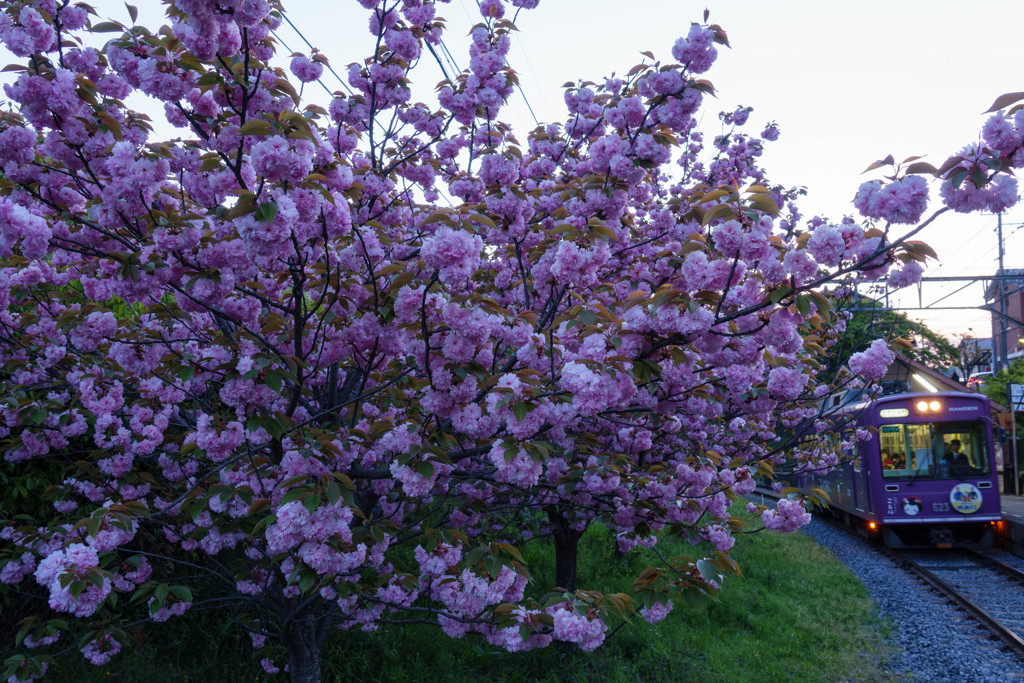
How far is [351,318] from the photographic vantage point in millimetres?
3469

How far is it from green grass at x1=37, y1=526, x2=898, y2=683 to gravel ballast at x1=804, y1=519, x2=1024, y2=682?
0.27m

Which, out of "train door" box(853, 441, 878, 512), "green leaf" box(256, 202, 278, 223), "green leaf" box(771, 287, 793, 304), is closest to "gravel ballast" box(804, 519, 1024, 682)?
"train door" box(853, 441, 878, 512)

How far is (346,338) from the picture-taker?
3.44 m

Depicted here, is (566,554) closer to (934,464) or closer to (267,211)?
(267,211)

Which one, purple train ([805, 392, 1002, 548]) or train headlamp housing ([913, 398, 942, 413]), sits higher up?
train headlamp housing ([913, 398, 942, 413])

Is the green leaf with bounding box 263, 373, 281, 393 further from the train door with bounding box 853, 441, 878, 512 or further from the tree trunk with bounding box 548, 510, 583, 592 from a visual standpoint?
the train door with bounding box 853, 441, 878, 512

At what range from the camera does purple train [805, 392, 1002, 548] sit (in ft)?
38.4

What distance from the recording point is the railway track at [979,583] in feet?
26.6

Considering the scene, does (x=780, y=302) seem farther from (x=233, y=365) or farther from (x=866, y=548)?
(x=866, y=548)

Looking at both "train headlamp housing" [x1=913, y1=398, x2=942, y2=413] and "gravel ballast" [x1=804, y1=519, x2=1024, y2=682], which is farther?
"train headlamp housing" [x1=913, y1=398, x2=942, y2=413]

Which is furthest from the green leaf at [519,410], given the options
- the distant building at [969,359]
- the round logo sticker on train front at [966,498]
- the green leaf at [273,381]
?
the distant building at [969,359]

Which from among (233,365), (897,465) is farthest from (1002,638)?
(233,365)

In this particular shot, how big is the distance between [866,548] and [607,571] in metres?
Result: 7.19

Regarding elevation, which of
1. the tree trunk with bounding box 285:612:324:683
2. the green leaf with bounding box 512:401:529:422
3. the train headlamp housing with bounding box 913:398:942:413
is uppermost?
the train headlamp housing with bounding box 913:398:942:413
